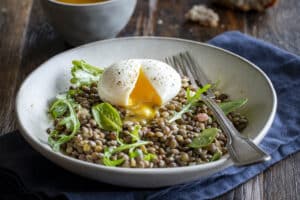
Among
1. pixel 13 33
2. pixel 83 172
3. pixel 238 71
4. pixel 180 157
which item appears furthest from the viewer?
pixel 13 33

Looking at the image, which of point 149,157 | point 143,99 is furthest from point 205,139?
point 143,99

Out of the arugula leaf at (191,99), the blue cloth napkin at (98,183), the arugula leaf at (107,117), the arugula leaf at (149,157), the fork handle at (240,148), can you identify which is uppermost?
the fork handle at (240,148)

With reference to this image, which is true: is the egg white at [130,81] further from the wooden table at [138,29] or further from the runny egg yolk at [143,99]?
the wooden table at [138,29]

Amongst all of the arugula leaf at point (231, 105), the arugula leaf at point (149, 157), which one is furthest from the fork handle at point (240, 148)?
the arugula leaf at point (149, 157)

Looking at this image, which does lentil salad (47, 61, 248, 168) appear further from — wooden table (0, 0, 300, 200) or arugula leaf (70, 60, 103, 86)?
wooden table (0, 0, 300, 200)

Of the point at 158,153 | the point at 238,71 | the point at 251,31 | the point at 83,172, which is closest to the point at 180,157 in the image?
the point at 158,153

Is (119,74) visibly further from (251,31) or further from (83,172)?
(251,31)

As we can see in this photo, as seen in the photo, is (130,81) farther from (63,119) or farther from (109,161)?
(109,161)
